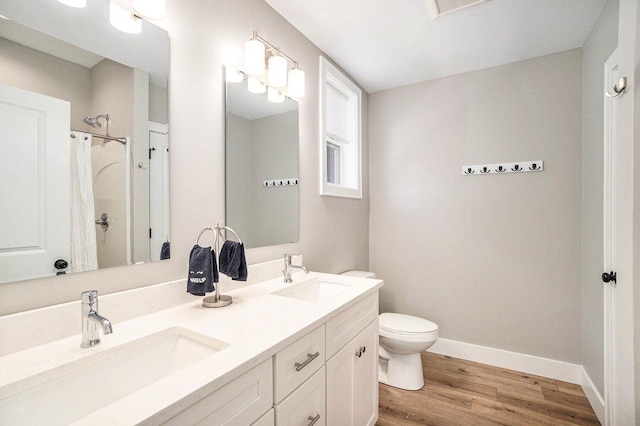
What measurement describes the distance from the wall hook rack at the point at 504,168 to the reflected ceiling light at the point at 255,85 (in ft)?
6.14

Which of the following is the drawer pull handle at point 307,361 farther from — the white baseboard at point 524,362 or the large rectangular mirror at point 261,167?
the white baseboard at point 524,362

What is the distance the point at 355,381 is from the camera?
1.41 m

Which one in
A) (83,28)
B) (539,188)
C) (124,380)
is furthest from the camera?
(539,188)

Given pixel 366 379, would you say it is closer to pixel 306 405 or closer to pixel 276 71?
pixel 306 405

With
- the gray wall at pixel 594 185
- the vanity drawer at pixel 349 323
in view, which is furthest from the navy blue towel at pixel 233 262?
the gray wall at pixel 594 185

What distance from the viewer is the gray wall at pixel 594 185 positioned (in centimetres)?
177

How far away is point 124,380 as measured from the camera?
0.83 metres

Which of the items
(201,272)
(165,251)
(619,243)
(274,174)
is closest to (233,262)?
(201,272)

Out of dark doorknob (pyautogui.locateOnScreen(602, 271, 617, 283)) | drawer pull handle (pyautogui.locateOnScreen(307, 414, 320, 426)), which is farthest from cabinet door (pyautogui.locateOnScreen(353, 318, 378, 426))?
dark doorknob (pyautogui.locateOnScreen(602, 271, 617, 283))

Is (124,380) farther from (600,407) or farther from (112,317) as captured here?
(600,407)

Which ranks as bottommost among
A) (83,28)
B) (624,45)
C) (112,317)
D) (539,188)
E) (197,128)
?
(112,317)

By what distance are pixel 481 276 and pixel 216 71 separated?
8.27 feet

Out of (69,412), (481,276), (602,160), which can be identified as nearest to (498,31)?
(602,160)

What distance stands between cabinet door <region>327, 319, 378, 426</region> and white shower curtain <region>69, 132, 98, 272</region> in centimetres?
95
